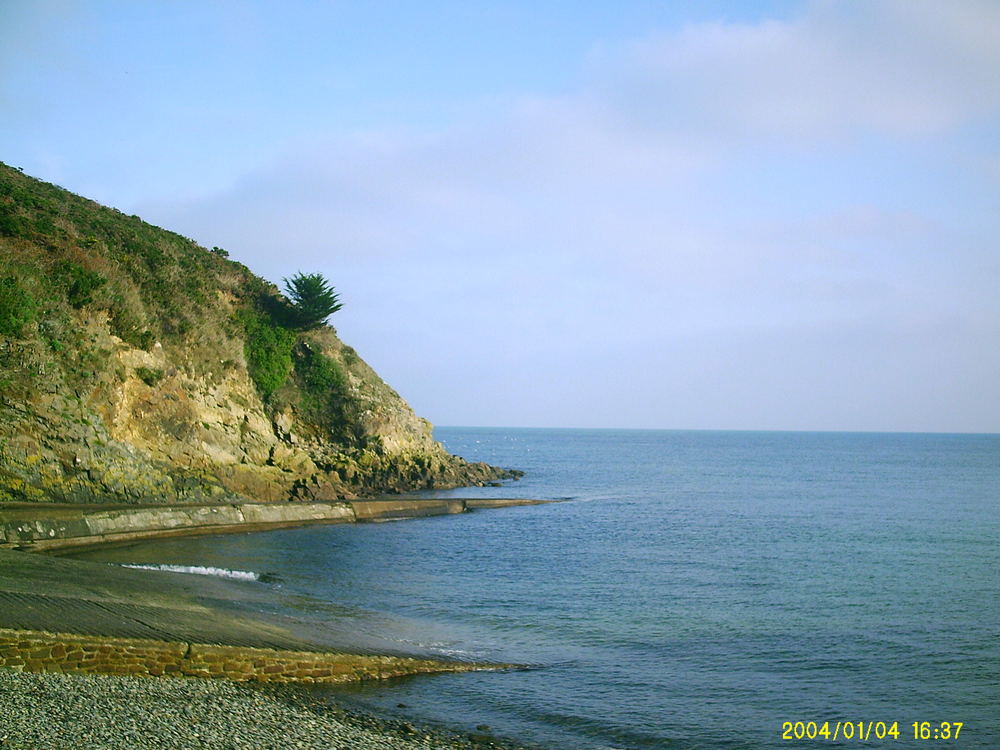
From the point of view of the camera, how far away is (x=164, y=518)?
2952 cm

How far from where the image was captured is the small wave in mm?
22453

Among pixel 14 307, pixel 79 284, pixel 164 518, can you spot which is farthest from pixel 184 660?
pixel 79 284

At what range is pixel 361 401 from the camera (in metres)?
50.2

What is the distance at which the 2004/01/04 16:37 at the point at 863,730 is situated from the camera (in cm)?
1231

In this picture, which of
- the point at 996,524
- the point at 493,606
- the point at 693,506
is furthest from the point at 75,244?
the point at 996,524

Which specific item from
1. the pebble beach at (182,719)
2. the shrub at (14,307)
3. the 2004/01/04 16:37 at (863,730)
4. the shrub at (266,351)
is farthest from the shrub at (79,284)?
the 2004/01/04 16:37 at (863,730)

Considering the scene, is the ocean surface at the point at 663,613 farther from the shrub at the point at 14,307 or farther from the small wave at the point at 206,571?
the shrub at the point at 14,307

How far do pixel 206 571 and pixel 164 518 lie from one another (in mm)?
7743

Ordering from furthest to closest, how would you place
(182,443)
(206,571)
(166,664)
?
1. (182,443)
2. (206,571)
3. (166,664)

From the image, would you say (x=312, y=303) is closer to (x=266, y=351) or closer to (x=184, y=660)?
(x=266, y=351)

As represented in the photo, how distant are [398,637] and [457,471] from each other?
42.4 meters

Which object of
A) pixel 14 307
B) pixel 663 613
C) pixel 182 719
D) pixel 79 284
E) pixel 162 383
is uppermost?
pixel 79 284

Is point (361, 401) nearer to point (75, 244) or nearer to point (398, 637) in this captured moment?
point (75, 244)

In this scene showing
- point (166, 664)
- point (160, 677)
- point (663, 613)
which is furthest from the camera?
point (663, 613)
